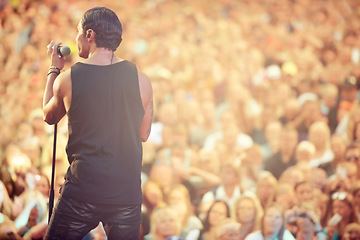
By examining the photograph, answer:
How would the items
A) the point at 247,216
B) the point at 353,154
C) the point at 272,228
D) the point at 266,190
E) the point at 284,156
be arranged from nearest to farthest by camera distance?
1. the point at 272,228
2. the point at 247,216
3. the point at 266,190
4. the point at 353,154
5. the point at 284,156

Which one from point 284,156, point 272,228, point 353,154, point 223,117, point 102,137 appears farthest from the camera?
point 223,117

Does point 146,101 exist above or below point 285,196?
above

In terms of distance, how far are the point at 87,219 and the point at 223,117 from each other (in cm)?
304

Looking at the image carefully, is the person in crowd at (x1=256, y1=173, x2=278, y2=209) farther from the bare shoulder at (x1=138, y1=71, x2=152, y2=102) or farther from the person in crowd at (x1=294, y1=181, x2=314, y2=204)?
the bare shoulder at (x1=138, y1=71, x2=152, y2=102)

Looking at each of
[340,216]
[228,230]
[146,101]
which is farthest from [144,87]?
[340,216]

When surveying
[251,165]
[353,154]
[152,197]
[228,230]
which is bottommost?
[228,230]

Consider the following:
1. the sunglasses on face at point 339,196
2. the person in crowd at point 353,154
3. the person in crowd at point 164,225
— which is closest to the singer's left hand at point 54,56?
the person in crowd at point 164,225

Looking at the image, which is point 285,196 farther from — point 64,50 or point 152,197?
point 64,50

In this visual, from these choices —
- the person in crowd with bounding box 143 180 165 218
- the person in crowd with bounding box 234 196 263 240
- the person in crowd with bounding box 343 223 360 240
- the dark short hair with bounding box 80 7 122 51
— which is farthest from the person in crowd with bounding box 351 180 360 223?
the dark short hair with bounding box 80 7 122 51

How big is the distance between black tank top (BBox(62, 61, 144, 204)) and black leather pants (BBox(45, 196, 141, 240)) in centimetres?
3

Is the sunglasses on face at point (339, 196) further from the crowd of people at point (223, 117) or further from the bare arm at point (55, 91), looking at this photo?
the bare arm at point (55, 91)

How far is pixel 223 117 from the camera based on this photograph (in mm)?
4496

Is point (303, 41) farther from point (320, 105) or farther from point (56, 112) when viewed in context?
point (56, 112)

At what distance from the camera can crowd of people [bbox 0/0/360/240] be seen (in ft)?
11.6
